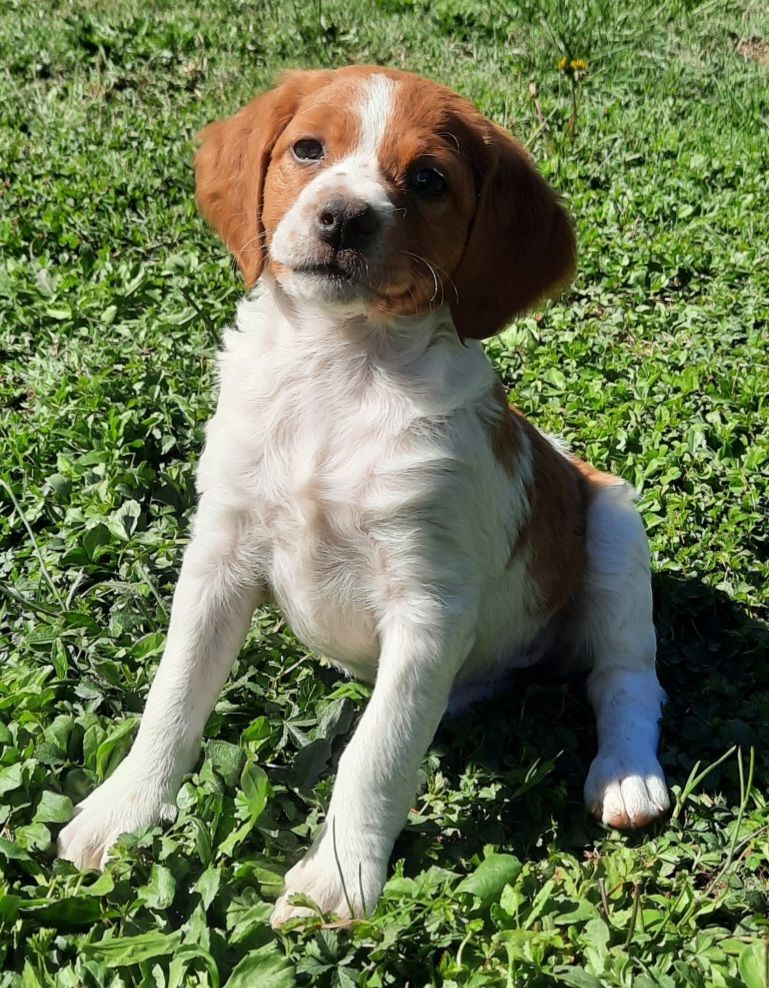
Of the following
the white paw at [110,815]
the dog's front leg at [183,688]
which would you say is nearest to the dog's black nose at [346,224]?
the dog's front leg at [183,688]

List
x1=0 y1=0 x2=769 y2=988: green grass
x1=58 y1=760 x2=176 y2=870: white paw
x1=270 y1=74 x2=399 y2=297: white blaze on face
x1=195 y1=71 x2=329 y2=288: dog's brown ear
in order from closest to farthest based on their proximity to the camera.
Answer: x1=0 y1=0 x2=769 y2=988: green grass, x1=270 y1=74 x2=399 y2=297: white blaze on face, x1=58 y1=760 x2=176 y2=870: white paw, x1=195 y1=71 x2=329 y2=288: dog's brown ear

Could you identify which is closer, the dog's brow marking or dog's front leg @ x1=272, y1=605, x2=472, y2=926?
dog's front leg @ x1=272, y1=605, x2=472, y2=926

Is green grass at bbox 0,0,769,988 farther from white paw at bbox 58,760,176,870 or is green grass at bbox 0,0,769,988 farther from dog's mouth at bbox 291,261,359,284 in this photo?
dog's mouth at bbox 291,261,359,284

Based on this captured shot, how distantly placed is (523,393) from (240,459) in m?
2.68

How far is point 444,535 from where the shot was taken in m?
3.40

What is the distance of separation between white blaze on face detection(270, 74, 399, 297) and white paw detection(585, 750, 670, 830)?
1868 mm

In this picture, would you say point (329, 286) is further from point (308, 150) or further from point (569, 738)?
point (569, 738)

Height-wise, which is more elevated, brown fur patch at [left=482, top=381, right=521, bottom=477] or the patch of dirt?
the patch of dirt

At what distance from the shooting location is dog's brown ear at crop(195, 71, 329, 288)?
3514mm

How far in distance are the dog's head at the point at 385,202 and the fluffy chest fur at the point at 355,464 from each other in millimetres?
180

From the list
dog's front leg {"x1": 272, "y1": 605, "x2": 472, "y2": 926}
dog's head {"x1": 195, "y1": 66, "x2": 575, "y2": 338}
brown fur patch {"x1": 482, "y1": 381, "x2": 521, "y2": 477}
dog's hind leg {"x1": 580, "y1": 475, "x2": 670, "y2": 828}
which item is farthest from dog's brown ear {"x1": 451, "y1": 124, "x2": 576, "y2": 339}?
dog's hind leg {"x1": 580, "y1": 475, "x2": 670, "y2": 828}

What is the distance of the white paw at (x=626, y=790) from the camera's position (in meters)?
3.61

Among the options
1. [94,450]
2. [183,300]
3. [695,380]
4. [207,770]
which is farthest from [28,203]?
[207,770]

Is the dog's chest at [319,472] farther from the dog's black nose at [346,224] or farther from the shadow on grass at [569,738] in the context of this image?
the shadow on grass at [569,738]
